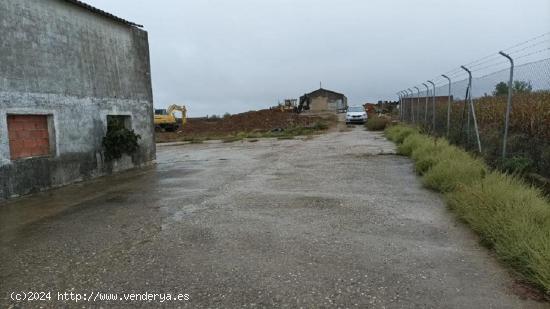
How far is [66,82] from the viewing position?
10234 mm

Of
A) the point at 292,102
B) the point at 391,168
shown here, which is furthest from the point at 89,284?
the point at 292,102

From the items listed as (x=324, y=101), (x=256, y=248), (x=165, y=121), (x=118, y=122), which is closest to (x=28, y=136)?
(x=118, y=122)

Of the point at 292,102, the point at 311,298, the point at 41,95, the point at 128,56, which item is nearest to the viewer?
the point at 311,298

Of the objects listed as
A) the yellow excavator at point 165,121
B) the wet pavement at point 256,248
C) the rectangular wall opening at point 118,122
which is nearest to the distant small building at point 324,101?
the yellow excavator at point 165,121

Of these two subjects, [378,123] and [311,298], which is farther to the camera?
[378,123]

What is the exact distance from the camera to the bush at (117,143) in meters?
11.9

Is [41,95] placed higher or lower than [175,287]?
higher

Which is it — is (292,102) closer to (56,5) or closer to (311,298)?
(56,5)

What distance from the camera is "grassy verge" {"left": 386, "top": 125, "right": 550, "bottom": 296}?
3.90 metres

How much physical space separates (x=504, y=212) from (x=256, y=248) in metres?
2.94

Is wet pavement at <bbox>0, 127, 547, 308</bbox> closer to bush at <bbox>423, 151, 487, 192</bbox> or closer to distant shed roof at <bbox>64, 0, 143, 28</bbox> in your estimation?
bush at <bbox>423, 151, 487, 192</bbox>

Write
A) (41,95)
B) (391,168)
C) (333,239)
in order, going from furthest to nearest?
(391,168)
(41,95)
(333,239)

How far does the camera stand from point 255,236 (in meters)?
5.36

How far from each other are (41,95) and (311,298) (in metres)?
8.40
